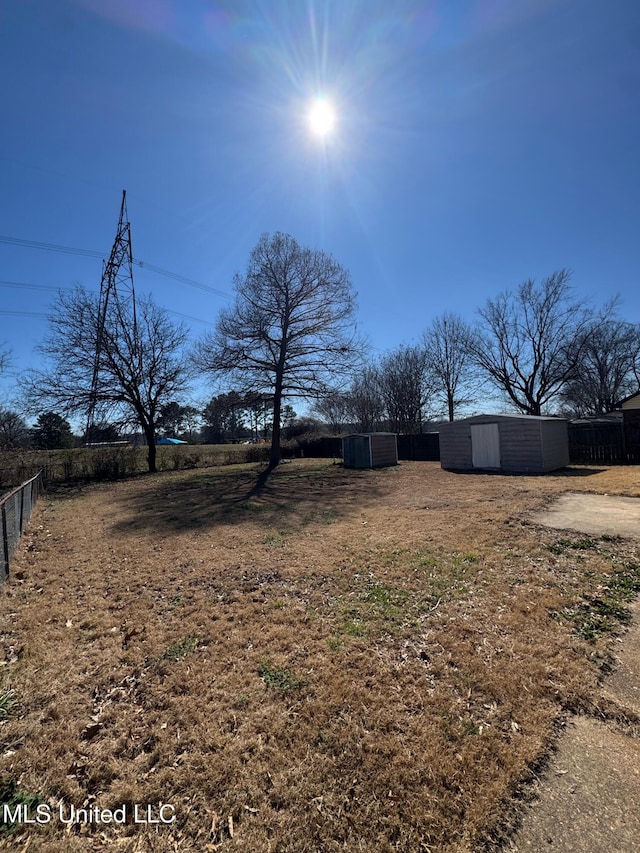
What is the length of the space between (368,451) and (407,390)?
1607 cm

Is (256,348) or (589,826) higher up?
(256,348)

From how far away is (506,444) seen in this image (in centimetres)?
1484

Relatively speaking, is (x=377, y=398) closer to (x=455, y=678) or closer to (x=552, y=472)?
(x=552, y=472)

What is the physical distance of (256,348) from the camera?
60.6ft

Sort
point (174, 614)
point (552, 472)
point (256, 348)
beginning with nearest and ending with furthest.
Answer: point (174, 614)
point (552, 472)
point (256, 348)

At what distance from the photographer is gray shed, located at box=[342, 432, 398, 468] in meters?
18.8

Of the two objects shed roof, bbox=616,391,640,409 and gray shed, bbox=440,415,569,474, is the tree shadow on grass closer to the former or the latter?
gray shed, bbox=440,415,569,474

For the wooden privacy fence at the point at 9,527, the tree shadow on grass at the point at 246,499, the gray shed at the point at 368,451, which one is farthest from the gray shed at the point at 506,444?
the wooden privacy fence at the point at 9,527

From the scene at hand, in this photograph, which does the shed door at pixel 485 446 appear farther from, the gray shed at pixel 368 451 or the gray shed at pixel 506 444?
the gray shed at pixel 368 451

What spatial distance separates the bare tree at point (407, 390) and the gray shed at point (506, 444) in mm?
16121

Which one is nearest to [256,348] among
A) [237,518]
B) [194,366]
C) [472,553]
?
[194,366]

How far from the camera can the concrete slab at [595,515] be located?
5.96 metres

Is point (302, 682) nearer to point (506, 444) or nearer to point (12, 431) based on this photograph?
point (506, 444)

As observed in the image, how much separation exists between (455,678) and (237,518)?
648cm
